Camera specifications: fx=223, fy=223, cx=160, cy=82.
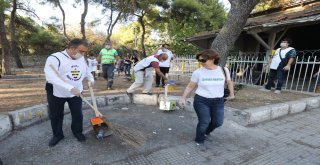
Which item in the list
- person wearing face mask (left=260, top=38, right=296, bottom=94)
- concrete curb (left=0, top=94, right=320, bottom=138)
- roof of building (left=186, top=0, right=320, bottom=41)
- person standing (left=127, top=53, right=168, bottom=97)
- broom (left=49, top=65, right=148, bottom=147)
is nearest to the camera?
broom (left=49, top=65, right=148, bottom=147)

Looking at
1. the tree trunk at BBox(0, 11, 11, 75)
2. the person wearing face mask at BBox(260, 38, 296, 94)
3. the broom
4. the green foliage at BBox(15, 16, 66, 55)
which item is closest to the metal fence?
the person wearing face mask at BBox(260, 38, 296, 94)

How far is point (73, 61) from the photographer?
3.18m

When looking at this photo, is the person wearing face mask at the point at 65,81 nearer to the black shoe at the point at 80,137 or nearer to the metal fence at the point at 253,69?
the black shoe at the point at 80,137

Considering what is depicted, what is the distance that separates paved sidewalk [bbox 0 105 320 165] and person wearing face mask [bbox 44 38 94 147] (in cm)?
27

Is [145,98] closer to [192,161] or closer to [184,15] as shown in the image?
[192,161]

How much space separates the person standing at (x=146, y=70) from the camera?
5.66 m

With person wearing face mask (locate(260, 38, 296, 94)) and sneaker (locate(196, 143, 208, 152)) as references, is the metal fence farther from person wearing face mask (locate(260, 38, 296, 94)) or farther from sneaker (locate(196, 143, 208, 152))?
sneaker (locate(196, 143, 208, 152))

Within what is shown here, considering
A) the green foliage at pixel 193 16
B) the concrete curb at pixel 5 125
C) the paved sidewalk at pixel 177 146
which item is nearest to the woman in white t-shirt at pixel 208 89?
the paved sidewalk at pixel 177 146

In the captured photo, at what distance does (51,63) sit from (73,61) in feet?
0.98

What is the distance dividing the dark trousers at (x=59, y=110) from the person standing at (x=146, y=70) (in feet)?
8.47

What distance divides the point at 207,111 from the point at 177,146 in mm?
705

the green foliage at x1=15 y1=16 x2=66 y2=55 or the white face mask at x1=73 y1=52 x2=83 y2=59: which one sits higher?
the green foliage at x1=15 y1=16 x2=66 y2=55

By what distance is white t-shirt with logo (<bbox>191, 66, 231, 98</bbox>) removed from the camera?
3.21 m

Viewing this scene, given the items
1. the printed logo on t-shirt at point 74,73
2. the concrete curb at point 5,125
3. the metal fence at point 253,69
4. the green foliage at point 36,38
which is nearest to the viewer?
the printed logo on t-shirt at point 74,73
